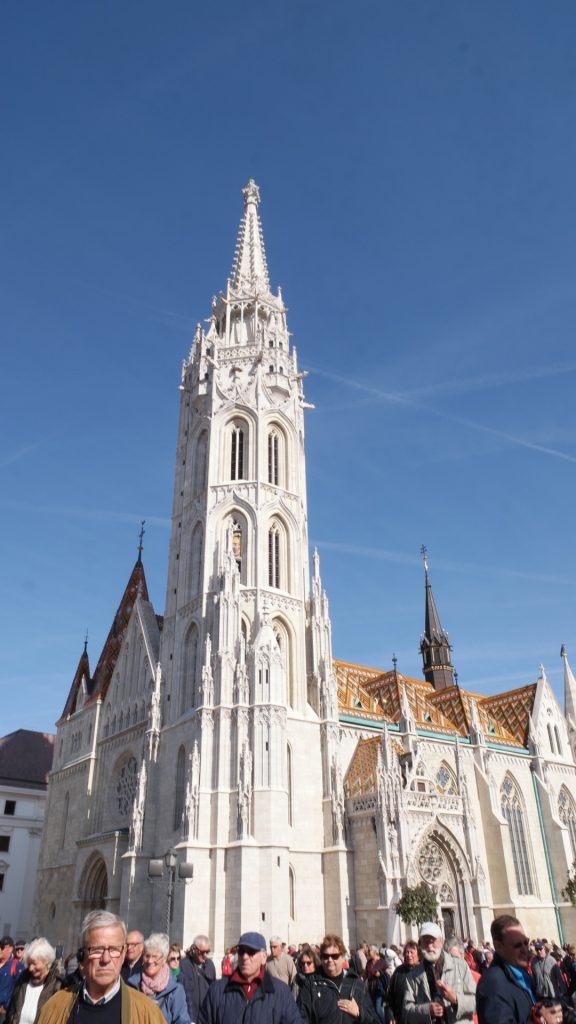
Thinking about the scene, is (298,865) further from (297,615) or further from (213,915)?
(297,615)

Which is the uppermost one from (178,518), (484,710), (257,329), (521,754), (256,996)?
(257,329)

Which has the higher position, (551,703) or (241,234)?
(241,234)

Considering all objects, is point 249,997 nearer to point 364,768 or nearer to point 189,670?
point 364,768

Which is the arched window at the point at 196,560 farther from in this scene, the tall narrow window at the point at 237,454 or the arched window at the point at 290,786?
the arched window at the point at 290,786

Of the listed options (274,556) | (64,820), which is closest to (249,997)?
→ (274,556)

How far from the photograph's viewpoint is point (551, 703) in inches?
1828

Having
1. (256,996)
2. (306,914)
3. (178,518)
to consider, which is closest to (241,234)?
(178,518)

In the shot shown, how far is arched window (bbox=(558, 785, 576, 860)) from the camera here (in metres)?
41.9

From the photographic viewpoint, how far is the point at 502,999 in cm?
454

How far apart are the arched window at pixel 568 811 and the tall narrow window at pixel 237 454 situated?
25666 millimetres

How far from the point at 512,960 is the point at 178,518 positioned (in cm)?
3500

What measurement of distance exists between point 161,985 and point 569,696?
4796 centimetres

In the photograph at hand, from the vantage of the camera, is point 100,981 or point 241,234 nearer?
point 100,981

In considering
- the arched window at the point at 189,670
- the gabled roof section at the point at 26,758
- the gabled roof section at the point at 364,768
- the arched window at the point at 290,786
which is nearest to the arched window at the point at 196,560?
the arched window at the point at 189,670
